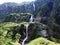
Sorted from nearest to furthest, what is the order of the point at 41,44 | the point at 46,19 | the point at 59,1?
the point at 41,44 → the point at 46,19 → the point at 59,1

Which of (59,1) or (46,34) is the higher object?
(59,1)

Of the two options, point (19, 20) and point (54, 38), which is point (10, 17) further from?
point (54, 38)

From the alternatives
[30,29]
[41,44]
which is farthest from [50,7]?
[41,44]

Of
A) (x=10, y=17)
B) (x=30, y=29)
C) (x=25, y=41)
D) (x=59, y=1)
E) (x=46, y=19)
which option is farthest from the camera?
(x=10, y=17)

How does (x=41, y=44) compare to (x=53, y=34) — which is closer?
(x=41, y=44)

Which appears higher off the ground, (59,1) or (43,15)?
(59,1)

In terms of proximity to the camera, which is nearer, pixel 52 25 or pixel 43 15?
pixel 52 25

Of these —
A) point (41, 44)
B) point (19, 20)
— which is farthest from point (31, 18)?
point (41, 44)

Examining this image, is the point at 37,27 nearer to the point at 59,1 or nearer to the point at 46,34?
the point at 46,34

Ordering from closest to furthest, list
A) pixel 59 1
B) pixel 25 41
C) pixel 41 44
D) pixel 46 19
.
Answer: pixel 41 44 < pixel 25 41 < pixel 46 19 < pixel 59 1
